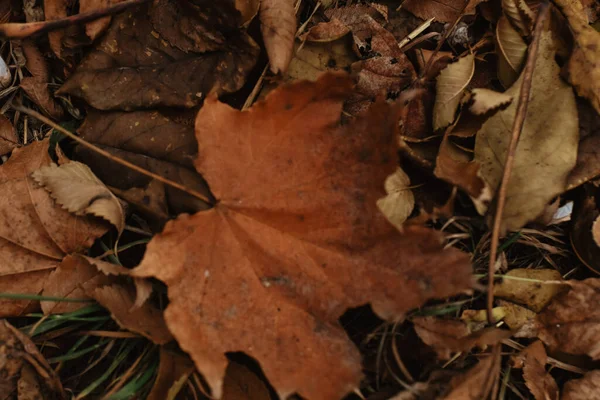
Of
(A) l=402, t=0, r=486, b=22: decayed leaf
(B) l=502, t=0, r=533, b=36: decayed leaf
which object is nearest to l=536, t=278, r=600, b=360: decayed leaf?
(B) l=502, t=0, r=533, b=36: decayed leaf

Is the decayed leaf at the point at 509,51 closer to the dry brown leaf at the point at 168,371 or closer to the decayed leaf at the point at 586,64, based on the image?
the decayed leaf at the point at 586,64

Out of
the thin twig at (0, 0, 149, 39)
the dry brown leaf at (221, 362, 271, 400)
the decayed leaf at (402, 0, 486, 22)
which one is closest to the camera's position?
the dry brown leaf at (221, 362, 271, 400)

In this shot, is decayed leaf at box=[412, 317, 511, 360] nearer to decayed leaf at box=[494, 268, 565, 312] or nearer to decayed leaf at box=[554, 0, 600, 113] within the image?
decayed leaf at box=[494, 268, 565, 312]

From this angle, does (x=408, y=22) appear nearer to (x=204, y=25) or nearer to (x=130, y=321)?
(x=204, y=25)

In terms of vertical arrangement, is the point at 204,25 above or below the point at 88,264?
above

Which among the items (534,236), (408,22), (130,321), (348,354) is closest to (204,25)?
(408,22)

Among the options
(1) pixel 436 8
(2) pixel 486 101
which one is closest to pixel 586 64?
(2) pixel 486 101
